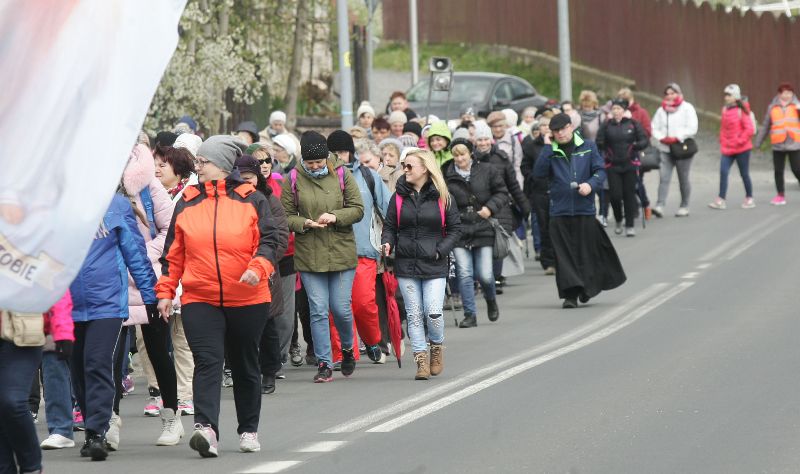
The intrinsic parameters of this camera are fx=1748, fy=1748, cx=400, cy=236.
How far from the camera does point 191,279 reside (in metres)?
9.52

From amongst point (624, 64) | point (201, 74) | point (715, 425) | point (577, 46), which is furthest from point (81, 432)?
point (577, 46)

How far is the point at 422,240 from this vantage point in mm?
13312

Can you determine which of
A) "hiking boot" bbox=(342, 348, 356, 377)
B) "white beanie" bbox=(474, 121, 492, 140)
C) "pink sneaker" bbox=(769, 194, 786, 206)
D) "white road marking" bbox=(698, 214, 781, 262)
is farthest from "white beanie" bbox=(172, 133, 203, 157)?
"pink sneaker" bbox=(769, 194, 786, 206)

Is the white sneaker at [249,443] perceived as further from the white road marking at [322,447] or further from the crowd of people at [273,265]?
the white road marking at [322,447]

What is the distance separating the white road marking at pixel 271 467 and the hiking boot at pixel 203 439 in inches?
15.1

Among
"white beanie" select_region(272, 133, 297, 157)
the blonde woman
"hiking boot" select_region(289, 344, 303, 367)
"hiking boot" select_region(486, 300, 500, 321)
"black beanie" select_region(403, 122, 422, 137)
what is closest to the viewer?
the blonde woman

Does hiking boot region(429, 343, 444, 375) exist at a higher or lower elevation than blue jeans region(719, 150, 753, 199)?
lower

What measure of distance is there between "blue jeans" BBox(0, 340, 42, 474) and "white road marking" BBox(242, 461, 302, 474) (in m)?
1.29

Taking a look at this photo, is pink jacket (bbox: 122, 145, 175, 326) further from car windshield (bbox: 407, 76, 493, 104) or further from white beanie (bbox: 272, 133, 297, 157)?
car windshield (bbox: 407, 76, 493, 104)

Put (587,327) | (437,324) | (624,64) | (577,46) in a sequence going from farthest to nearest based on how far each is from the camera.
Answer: (577,46) → (624,64) → (587,327) → (437,324)

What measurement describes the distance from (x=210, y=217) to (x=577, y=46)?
3888 cm

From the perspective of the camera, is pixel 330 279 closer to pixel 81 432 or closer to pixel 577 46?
pixel 81 432

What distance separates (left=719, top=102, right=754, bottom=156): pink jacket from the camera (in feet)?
89.9

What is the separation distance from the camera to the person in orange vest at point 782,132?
27609mm
